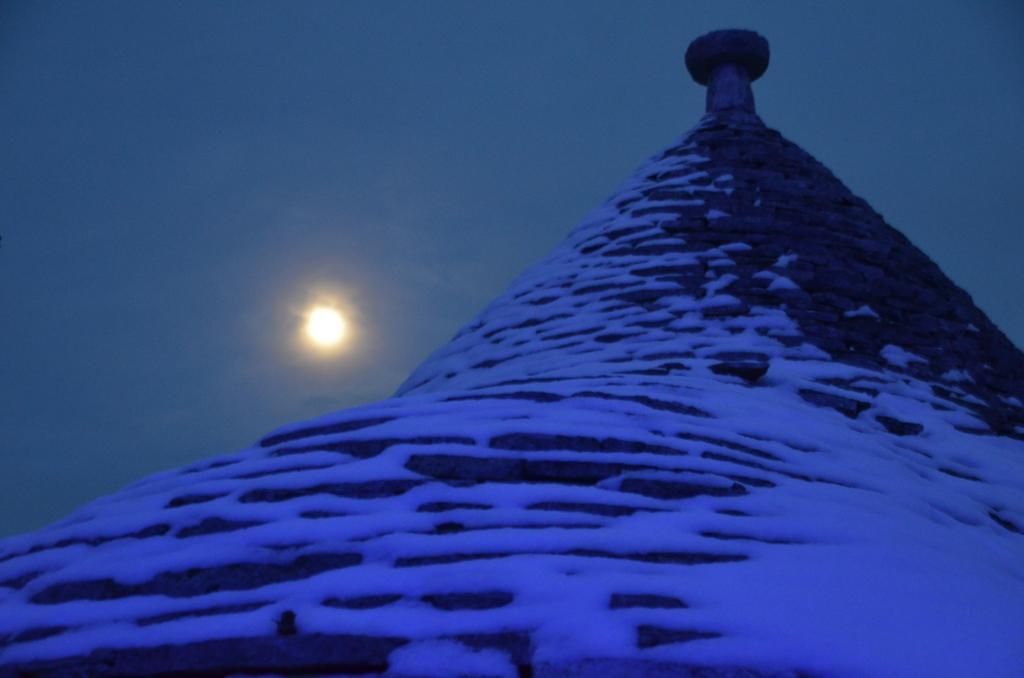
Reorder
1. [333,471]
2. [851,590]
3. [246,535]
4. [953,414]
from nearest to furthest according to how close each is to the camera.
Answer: [851,590], [246,535], [333,471], [953,414]

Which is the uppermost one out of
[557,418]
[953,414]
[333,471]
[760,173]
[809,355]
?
[760,173]

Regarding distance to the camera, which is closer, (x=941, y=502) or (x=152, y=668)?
(x=152, y=668)

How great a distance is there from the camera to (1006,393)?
12.6 feet

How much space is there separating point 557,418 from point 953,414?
188cm

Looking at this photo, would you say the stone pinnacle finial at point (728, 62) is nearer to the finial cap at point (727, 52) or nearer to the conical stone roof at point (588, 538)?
the finial cap at point (727, 52)

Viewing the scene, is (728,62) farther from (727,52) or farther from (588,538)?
(588,538)

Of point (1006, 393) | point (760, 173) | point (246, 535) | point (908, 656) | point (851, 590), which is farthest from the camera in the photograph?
point (760, 173)

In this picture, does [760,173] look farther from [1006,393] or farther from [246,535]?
[246,535]

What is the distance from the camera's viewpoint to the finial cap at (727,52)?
5.83 metres

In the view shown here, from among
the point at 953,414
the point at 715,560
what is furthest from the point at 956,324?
the point at 715,560

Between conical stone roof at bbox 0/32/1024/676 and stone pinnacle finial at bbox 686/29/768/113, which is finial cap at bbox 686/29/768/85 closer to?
stone pinnacle finial at bbox 686/29/768/113

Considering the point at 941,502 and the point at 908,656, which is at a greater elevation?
the point at 941,502

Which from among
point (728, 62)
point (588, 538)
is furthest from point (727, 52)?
point (588, 538)

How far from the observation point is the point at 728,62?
5.82 metres
